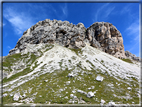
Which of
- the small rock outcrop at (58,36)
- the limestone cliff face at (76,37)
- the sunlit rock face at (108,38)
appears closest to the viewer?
the small rock outcrop at (58,36)

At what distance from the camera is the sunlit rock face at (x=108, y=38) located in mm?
99750

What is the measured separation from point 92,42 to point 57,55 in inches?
2044

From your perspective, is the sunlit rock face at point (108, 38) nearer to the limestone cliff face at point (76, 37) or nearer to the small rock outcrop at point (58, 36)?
the limestone cliff face at point (76, 37)

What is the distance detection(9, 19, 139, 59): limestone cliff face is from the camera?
8450cm

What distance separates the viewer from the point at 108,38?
10231 centimetres

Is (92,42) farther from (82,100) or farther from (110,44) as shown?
(82,100)

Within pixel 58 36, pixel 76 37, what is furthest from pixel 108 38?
pixel 58 36

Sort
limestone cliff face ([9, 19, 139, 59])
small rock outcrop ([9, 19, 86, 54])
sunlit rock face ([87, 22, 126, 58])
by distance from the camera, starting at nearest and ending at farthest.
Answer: small rock outcrop ([9, 19, 86, 54])
limestone cliff face ([9, 19, 139, 59])
sunlit rock face ([87, 22, 126, 58])

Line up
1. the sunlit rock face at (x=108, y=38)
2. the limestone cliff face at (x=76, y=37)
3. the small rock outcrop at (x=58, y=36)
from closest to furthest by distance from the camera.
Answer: the small rock outcrop at (x=58, y=36) < the limestone cliff face at (x=76, y=37) < the sunlit rock face at (x=108, y=38)

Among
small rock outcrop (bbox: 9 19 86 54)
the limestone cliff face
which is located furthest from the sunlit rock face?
small rock outcrop (bbox: 9 19 86 54)

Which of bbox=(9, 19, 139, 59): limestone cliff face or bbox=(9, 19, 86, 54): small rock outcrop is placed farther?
bbox=(9, 19, 139, 59): limestone cliff face

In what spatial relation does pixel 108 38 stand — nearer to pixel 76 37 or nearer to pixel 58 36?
pixel 76 37

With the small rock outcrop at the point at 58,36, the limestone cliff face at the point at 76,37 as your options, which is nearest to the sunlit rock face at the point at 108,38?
the limestone cliff face at the point at 76,37

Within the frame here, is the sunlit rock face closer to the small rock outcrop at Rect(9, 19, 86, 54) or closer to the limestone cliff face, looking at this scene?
the limestone cliff face
